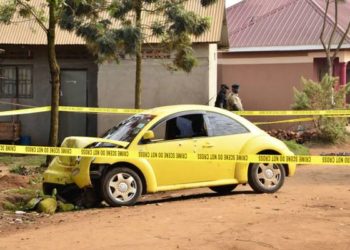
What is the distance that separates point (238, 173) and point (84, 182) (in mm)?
2301

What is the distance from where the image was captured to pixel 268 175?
30.9ft

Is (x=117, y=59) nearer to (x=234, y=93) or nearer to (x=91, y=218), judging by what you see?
(x=234, y=93)

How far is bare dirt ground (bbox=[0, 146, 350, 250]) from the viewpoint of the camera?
612cm

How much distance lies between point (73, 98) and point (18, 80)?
180cm

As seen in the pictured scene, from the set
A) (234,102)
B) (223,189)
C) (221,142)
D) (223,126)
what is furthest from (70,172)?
(234,102)

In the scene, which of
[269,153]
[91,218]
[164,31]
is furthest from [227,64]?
[91,218]

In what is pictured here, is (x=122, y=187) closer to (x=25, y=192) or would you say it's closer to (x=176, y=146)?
(x=176, y=146)

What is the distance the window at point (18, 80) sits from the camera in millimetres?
19062

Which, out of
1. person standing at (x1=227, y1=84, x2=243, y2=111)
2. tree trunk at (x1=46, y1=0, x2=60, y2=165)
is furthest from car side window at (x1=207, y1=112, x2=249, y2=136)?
person standing at (x1=227, y1=84, x2=243, y2=111)

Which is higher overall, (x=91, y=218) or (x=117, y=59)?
(x=117, y=59)

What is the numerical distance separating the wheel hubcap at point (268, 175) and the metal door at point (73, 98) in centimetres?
1047

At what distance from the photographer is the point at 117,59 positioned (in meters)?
→ 14.3

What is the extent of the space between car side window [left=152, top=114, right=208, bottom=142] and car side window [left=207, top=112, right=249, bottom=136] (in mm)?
134

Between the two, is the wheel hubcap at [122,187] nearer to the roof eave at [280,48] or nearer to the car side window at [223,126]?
the car side window at [223,126]
